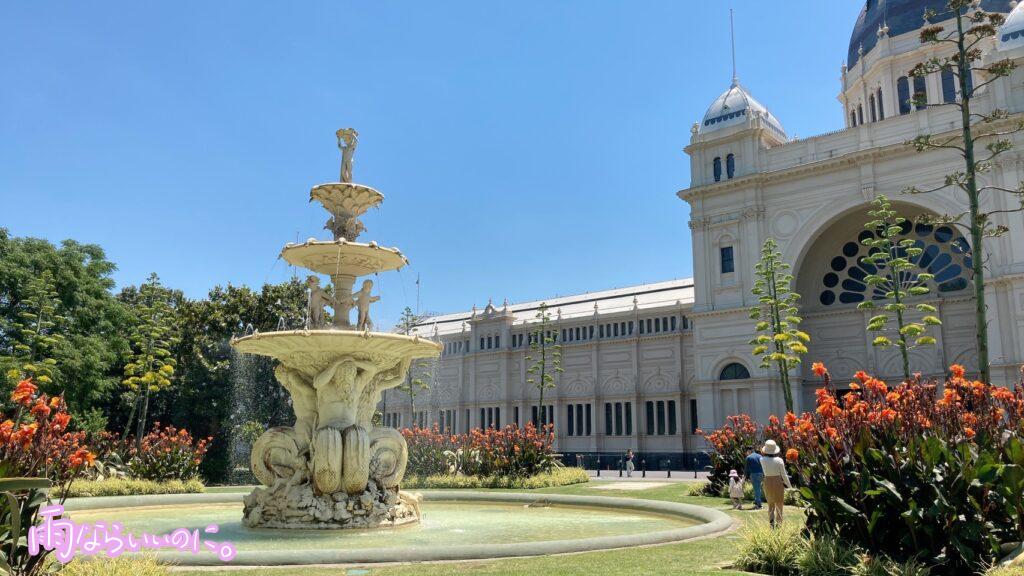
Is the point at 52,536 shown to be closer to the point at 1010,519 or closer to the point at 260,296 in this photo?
the point at 1010,519

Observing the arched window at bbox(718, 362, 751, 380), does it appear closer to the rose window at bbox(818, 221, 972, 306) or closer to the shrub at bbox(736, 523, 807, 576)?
the rose window at bbox(818, 221, 972, 306)

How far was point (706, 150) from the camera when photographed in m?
47.8

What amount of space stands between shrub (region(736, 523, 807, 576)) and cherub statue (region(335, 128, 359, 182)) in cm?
1096

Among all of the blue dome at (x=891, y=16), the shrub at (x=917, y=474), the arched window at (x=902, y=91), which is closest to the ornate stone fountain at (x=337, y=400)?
the shrub at (x=917, y=474)

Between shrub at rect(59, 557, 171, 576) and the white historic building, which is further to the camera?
the white historic building

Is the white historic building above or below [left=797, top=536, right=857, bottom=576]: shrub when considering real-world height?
above

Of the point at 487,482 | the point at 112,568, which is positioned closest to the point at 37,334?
the point at 487,482

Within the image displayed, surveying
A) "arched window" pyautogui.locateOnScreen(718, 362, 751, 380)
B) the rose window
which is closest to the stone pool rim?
"arched window" pyautogui.locateOnScreen(718, 362, 751, 380)

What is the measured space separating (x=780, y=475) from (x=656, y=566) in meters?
4.36

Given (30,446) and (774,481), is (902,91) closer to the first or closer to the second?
(774,481)

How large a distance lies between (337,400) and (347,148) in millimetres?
5698

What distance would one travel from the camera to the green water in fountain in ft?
36.7

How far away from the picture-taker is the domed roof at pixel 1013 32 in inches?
1519

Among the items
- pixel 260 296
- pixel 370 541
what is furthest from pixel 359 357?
pixel 260 296
